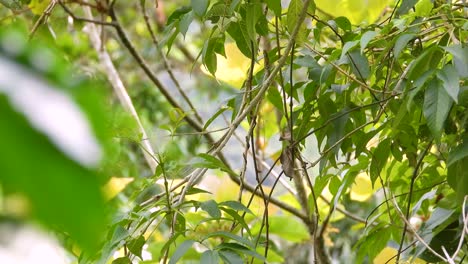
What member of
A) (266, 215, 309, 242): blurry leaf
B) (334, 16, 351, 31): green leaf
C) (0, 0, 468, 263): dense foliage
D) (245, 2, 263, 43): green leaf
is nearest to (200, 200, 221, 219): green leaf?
(0, 0, 468, 263): dense foliage

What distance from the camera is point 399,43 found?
2.21ft

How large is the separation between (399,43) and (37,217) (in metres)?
0.58

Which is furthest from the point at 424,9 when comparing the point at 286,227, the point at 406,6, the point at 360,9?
the point at 286,227

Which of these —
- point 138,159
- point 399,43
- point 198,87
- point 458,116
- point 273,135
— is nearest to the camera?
point 399,43

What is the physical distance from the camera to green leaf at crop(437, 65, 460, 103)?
0.60 meters

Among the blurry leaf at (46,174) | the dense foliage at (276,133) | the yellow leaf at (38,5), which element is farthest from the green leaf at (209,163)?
the yellow leaf at (38,5)

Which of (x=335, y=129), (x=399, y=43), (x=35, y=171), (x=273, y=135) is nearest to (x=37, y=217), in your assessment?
(x=35, y=171)

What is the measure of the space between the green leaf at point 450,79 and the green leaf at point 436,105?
0.01 m

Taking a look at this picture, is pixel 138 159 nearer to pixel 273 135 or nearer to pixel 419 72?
pixel 273 135

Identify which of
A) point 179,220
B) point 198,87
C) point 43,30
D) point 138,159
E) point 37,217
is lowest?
point 37,217

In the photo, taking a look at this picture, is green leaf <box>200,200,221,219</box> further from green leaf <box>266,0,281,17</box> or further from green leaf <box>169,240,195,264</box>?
green leaf <box>266,0,281,17</box>

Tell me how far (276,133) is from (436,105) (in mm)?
963

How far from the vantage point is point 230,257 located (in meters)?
0.65

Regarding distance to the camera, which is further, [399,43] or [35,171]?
[399,43]
